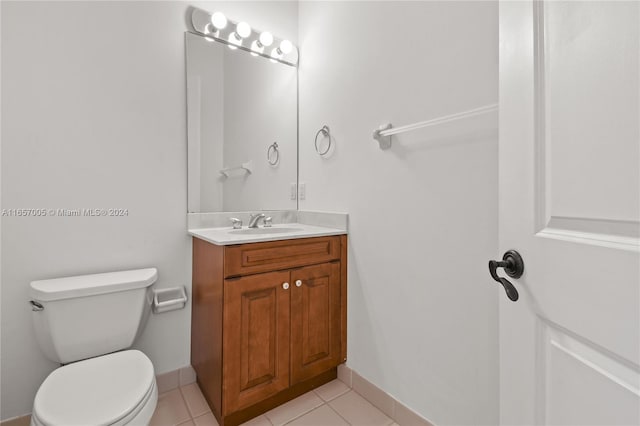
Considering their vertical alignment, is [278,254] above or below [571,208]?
below

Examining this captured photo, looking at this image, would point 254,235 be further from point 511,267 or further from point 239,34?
point 239,34

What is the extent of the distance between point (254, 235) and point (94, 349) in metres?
0.85

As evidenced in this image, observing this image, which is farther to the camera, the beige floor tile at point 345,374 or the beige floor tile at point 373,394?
the beige floor tile at point 345,374

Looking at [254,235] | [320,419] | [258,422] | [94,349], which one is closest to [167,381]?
[94,349]

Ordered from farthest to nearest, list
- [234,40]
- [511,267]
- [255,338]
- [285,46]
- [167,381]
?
[285,46] → [234,40] → [167,381] → [255,338] → [511,267]

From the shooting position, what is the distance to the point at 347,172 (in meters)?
1.69

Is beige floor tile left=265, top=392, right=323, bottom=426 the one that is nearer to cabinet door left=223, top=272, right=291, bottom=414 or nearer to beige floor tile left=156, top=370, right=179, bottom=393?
cabinet door left=223, top=272, right=291, bottom=414

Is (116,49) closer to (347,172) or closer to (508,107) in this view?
(347,172)

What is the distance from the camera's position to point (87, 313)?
1.25 meters

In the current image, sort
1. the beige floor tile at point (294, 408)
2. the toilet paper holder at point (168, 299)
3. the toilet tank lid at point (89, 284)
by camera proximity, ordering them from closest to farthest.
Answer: the toilet tank lid at point (89, 284) < the beige floor tile at point (294, 408) < the toilet paper holder at point (168, 299)

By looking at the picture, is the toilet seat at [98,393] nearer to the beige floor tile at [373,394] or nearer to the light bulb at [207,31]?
the beige floor tile at [373,394]

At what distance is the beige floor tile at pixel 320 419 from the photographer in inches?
54.3

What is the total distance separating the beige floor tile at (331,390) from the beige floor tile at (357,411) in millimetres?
31

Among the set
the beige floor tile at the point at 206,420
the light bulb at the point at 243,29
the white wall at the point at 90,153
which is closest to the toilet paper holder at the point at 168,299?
the white wall at the point at 90,153
